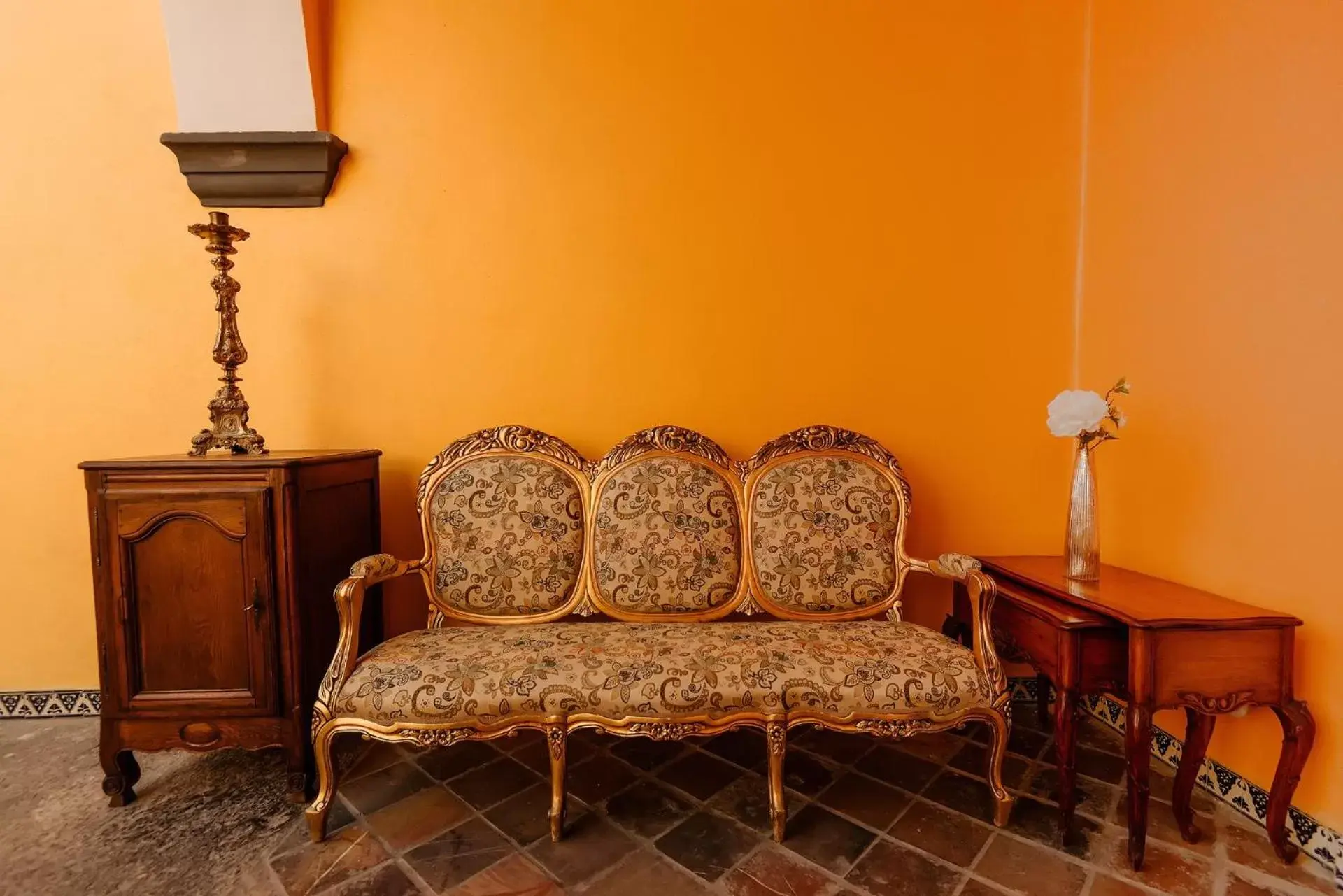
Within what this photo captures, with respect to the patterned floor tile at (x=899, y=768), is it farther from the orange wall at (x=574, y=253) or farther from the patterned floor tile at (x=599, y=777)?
the orange wall at (x=574, y=253)

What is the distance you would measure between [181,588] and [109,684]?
0.37m

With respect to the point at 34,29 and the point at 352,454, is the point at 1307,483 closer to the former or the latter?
the point at 352,454

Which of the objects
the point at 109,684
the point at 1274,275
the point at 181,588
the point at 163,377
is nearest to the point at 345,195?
the point at 163,377

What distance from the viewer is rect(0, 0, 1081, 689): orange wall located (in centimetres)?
233

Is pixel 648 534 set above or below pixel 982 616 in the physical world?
above

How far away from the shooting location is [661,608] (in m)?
2.11

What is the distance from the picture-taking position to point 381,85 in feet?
7.72

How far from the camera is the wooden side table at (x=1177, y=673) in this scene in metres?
1.48

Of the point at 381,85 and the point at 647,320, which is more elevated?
the point at 381,85

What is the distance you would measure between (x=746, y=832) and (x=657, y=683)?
53 cm

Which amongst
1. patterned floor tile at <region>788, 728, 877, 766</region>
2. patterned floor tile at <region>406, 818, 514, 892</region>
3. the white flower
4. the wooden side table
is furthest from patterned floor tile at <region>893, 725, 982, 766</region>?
patterned floor tile at <region>406, 818, 514, 892</region>

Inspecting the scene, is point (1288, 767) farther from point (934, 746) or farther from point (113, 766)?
point (113, 766)

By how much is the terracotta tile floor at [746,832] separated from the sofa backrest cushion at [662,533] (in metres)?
0.58

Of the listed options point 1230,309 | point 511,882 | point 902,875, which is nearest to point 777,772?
point 902,875
